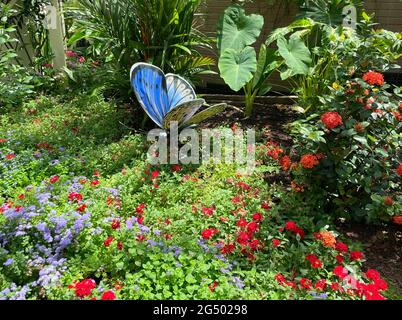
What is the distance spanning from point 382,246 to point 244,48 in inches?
98.3

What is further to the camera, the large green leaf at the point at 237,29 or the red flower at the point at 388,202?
the large green leaf at the point at 237,29

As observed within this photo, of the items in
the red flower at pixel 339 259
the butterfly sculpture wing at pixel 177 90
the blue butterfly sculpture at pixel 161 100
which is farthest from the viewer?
the butterfly sculpture wing at pixel 177 90

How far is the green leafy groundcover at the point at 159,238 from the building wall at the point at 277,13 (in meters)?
2.99

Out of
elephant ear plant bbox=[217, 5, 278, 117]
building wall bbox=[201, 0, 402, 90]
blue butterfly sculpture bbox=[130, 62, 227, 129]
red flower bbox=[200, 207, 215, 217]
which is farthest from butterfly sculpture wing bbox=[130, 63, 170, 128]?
building wall bbox=[201, 0, 402, 90]

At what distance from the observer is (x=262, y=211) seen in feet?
8.76

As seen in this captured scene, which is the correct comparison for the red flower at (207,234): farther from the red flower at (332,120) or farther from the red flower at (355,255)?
the red flower at (332,120)

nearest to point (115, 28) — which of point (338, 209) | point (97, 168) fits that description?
point (97, 168)

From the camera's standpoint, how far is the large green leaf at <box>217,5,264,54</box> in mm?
4445

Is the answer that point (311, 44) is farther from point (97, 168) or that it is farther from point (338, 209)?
point (97, 168)

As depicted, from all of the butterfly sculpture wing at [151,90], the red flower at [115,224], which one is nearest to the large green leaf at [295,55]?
the butterfly sculpture wing at [151,90]

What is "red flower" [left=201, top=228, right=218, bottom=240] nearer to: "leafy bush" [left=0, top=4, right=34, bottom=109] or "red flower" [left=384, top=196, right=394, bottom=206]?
"red flower" [left=384, top=196, right=394, bottom=206]

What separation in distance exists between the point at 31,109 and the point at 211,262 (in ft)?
10.9

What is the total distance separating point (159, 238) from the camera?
2260mm

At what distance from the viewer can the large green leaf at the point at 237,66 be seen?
3867 mm
